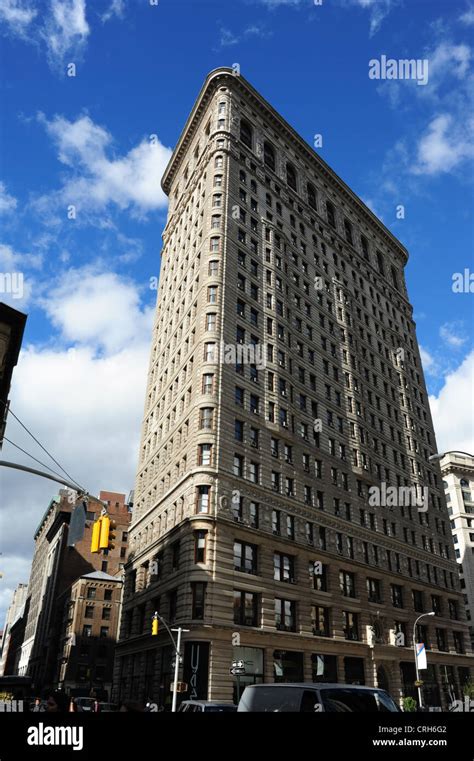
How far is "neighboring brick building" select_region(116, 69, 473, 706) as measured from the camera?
4109 centimetres

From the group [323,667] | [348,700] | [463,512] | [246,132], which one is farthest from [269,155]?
[463,512]

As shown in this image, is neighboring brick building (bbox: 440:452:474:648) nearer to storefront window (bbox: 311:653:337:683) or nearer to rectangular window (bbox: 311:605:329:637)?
rectangular window (bbox: 311:605:329:637)

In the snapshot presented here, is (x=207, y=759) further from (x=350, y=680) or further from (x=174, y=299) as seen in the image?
(x=174, y=299)

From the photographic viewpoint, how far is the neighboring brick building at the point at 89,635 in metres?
79.1

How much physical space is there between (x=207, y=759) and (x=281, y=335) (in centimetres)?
5173

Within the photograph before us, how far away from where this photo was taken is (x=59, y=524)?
363ft

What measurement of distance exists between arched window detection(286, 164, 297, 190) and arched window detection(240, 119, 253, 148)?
23.7 feet

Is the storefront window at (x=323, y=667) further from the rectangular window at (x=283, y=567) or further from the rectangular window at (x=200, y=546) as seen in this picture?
the rectangular window at (x=200, y=546)

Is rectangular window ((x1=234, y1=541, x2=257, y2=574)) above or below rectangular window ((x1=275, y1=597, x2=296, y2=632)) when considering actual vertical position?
above

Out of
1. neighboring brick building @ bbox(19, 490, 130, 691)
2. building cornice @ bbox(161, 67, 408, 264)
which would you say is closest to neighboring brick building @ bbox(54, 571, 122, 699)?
neighboring brick building @ bbox(19, 490, 130, 691)

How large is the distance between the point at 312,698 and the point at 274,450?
1470 inches

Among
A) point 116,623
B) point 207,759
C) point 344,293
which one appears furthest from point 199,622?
point 116,623

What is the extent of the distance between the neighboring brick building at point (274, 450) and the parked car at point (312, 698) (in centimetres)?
2593

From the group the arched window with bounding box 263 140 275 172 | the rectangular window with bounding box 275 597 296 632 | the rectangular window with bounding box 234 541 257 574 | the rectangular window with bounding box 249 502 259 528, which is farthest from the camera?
the arched window with bounding box 263 140 275 172
